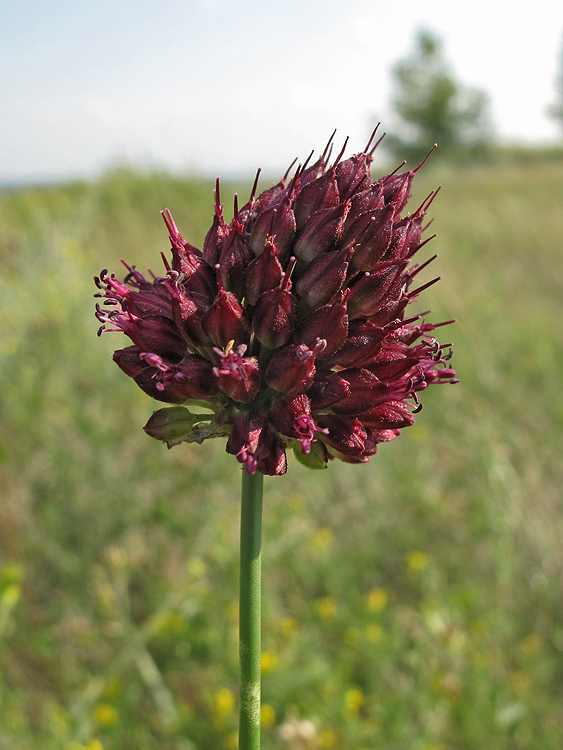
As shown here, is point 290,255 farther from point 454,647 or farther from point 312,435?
point 454,647

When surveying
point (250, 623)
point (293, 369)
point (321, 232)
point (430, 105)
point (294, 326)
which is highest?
point (430, 105)

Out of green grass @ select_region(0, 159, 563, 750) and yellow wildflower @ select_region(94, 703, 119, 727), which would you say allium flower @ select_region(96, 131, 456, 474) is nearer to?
green grass @ select_region(0, 159, 563, 750)

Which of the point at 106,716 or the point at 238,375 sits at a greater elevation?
the point at 238,375

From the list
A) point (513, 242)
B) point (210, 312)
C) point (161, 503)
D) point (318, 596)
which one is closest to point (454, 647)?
point (318, 596)

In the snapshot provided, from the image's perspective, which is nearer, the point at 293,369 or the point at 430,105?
the point at 293,369

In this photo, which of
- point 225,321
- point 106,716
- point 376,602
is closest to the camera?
point 225,321

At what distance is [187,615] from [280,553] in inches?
29.3

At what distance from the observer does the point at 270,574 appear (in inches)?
146

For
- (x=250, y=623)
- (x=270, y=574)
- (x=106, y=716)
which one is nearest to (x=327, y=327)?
(x=250, y=623)

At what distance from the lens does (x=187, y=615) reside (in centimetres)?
313

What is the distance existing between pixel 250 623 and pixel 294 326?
A: 551mm

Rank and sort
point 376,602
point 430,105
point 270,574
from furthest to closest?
point 430,105
point 270,574
point 376,602

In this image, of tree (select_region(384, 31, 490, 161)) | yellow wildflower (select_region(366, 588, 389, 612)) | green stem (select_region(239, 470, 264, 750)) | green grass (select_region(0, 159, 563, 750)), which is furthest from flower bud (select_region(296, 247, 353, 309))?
tree (select_region(384, 31, 490, 161))

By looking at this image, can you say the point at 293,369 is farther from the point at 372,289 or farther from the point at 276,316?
the point at 372,289
